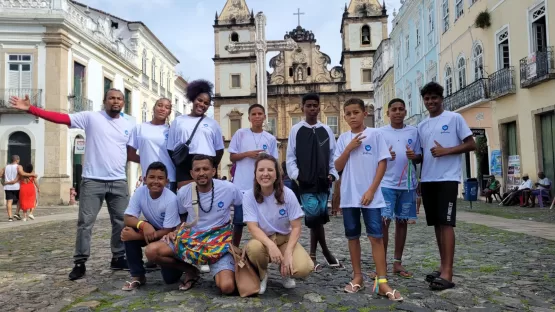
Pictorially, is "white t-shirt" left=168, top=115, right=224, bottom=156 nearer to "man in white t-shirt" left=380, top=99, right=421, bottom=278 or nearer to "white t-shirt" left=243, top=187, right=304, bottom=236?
"white t-shirt" left=243, top=187, right=304, bottom=236

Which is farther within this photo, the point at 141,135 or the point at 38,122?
the point at 38,122

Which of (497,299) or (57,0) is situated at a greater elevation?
(57,0)

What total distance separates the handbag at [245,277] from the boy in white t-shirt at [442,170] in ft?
4.70

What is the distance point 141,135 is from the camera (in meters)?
5.08

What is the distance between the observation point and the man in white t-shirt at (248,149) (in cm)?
512

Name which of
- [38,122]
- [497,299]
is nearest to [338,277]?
[497,299]

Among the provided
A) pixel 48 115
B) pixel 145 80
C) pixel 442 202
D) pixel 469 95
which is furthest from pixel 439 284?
pixel 145 80

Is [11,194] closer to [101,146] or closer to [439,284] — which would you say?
[101,146]

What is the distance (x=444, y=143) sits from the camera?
4.26 meters

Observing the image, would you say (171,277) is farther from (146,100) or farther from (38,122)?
(146,100)

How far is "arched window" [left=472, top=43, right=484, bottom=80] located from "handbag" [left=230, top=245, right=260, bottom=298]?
646 inches

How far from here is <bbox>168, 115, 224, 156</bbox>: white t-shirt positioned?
16.1 feet

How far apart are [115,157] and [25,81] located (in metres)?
17.8

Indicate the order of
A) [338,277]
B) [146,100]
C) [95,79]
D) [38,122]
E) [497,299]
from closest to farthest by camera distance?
[497,299]
[338,277]
[38,122]
[95,79]
[146,100]
